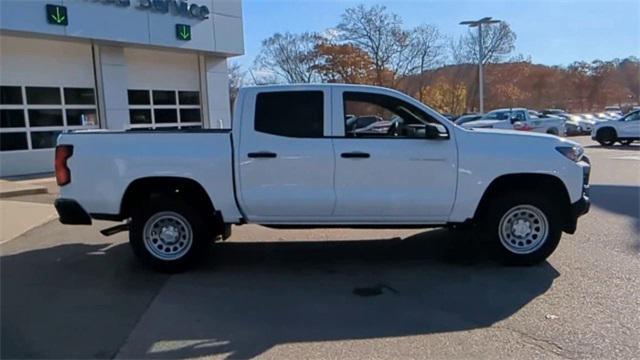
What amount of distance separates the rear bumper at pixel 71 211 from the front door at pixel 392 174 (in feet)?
9.45

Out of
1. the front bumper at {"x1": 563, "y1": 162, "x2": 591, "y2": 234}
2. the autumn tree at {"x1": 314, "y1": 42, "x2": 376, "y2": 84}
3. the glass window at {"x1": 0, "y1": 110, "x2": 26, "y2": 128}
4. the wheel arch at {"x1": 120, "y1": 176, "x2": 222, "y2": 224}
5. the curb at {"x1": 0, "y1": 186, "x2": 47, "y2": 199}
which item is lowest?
the curb at {"x1": 0, "y1": 186, "x2": 47, "y2": 199}

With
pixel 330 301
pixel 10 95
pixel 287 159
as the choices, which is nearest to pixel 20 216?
pixel 287 159

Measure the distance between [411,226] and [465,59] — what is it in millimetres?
50072

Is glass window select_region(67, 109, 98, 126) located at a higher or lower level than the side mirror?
higher

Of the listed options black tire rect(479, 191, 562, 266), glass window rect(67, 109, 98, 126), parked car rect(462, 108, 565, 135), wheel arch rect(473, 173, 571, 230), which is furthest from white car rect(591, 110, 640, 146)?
A: glass window rect(67, 109, 98, 126)

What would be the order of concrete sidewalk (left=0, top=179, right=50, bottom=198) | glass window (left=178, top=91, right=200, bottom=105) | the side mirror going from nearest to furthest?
the side mirror
concrete sidewalk (left=0, top=179, right=50, bottom=198)
glass window (left=178, top=91, right=200, bottom=105)

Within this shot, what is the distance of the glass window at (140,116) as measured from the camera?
1866 centimetres

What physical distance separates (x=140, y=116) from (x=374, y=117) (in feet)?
49.2

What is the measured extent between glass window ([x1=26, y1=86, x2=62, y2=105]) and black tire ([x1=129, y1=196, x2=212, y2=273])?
41.1ft

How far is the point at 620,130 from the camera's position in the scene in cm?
2289

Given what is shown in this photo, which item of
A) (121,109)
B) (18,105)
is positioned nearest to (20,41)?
(18,105)

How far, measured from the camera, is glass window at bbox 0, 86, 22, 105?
49.6ft

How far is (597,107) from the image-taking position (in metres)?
85.2

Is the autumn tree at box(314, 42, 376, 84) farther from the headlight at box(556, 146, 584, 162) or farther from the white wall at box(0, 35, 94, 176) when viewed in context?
the headlight at box(556, 146, 584, 162)
